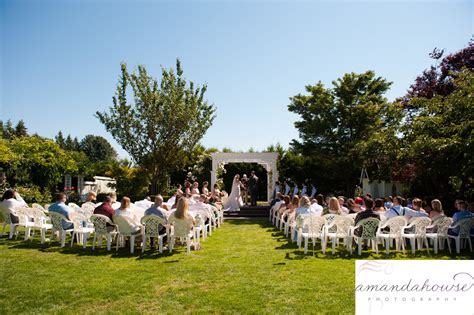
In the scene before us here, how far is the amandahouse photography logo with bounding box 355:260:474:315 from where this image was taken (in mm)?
3900

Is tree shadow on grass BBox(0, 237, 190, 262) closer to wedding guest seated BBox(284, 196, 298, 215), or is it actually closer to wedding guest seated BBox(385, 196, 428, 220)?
wedding guest seated BBox(284, 196, 298, 215)

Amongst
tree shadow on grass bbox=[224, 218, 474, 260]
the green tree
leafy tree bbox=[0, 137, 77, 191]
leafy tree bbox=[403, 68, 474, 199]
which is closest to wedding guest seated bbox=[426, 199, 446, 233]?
tree shadow on grass bbox=[224, 218, 474, 260]

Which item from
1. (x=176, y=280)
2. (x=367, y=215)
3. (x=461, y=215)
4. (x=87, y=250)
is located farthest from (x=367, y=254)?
(x=87, y=250)

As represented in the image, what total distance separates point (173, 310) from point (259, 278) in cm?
182

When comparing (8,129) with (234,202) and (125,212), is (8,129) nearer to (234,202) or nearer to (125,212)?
(234,202)

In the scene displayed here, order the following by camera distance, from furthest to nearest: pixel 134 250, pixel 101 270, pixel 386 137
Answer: pixel 386 137 < pixel 134 250 < pixel 101 270

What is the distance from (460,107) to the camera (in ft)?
28.6

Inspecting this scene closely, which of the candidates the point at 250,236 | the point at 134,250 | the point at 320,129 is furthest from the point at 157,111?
the point at 134,250

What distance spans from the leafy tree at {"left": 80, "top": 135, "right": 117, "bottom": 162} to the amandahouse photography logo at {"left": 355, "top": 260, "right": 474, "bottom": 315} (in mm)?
74419

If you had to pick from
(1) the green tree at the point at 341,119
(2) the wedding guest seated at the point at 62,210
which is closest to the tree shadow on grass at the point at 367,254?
(2) the wedding guest seated at the point at 62,210

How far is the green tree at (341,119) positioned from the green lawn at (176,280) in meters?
12.4

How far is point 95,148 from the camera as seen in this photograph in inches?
2908

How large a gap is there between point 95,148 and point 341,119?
6384cm

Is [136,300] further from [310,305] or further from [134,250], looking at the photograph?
[134,250]
